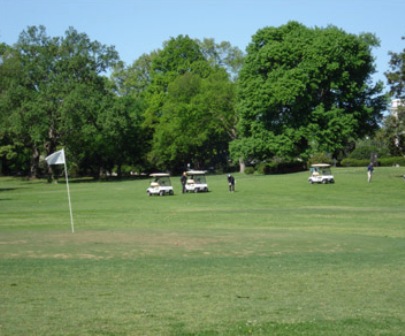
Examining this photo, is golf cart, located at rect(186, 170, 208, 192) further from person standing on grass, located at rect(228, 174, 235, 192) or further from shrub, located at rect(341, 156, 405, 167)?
shrub, located at rect(341, 156, 405, 167)

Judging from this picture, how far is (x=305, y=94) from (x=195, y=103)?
22461mm

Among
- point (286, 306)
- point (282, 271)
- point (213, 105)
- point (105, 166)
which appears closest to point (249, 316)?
point (286, 306)

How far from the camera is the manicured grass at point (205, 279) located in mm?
9266

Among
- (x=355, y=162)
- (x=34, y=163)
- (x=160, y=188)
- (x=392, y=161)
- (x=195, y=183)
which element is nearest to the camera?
(x=160, y=188)

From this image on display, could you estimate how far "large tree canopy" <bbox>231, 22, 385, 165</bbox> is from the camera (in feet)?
243

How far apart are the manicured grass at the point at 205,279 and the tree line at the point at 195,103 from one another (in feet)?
131

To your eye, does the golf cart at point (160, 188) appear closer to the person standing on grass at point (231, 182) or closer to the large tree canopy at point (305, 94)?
the person standing on grass at point (231, 182)

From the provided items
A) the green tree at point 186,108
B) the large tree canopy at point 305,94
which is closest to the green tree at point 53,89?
the green tree at point 186,108

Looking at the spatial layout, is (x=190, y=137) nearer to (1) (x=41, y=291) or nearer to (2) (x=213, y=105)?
(2) (x=213, y=105)

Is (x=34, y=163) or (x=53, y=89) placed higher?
(x=53, y=89)

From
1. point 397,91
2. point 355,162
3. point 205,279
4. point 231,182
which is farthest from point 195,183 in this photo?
point 205,279

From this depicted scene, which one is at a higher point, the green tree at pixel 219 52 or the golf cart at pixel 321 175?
the green tree at pixel 219 52

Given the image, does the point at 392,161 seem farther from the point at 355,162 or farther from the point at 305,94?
the point at 305,94

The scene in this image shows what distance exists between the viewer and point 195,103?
92.6 m
